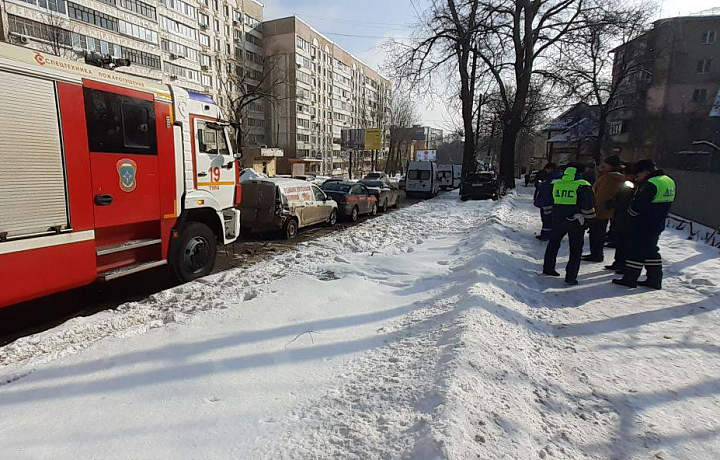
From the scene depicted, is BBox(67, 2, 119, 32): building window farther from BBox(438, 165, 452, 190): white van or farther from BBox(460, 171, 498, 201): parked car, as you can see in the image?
BBox(460, 171, 498, 201): parked car

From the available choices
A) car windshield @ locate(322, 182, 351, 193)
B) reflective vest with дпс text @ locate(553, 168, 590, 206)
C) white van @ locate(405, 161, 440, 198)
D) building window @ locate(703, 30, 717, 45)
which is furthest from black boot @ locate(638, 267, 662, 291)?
building window @ locate(703, 30, 717, 45)

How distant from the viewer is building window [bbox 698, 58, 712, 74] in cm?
4453

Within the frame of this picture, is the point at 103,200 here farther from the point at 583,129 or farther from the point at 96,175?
the point at 583,129

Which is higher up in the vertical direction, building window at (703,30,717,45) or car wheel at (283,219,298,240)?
building window at (703,30,717,45)

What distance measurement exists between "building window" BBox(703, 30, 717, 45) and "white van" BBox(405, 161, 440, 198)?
148 ft

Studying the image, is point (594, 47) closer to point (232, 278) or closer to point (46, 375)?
point (232, 278)

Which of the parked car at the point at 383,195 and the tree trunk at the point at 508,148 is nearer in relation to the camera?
the parked car at the point at 383,195

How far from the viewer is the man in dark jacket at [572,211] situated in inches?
237

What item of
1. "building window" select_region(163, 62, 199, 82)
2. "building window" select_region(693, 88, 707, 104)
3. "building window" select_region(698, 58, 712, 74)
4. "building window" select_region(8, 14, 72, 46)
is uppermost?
"building window" select_region(698, 58, 712, 74)

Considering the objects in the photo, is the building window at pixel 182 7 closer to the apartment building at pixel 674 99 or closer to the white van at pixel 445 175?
the white van at pixel 445 175

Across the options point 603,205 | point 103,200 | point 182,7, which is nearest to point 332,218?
point 603,205

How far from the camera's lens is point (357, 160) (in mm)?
76438

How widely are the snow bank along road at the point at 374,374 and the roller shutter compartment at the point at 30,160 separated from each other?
1.25 meters

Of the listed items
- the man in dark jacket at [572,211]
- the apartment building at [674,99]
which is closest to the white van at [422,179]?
the man in dark jacket at [572,211]
